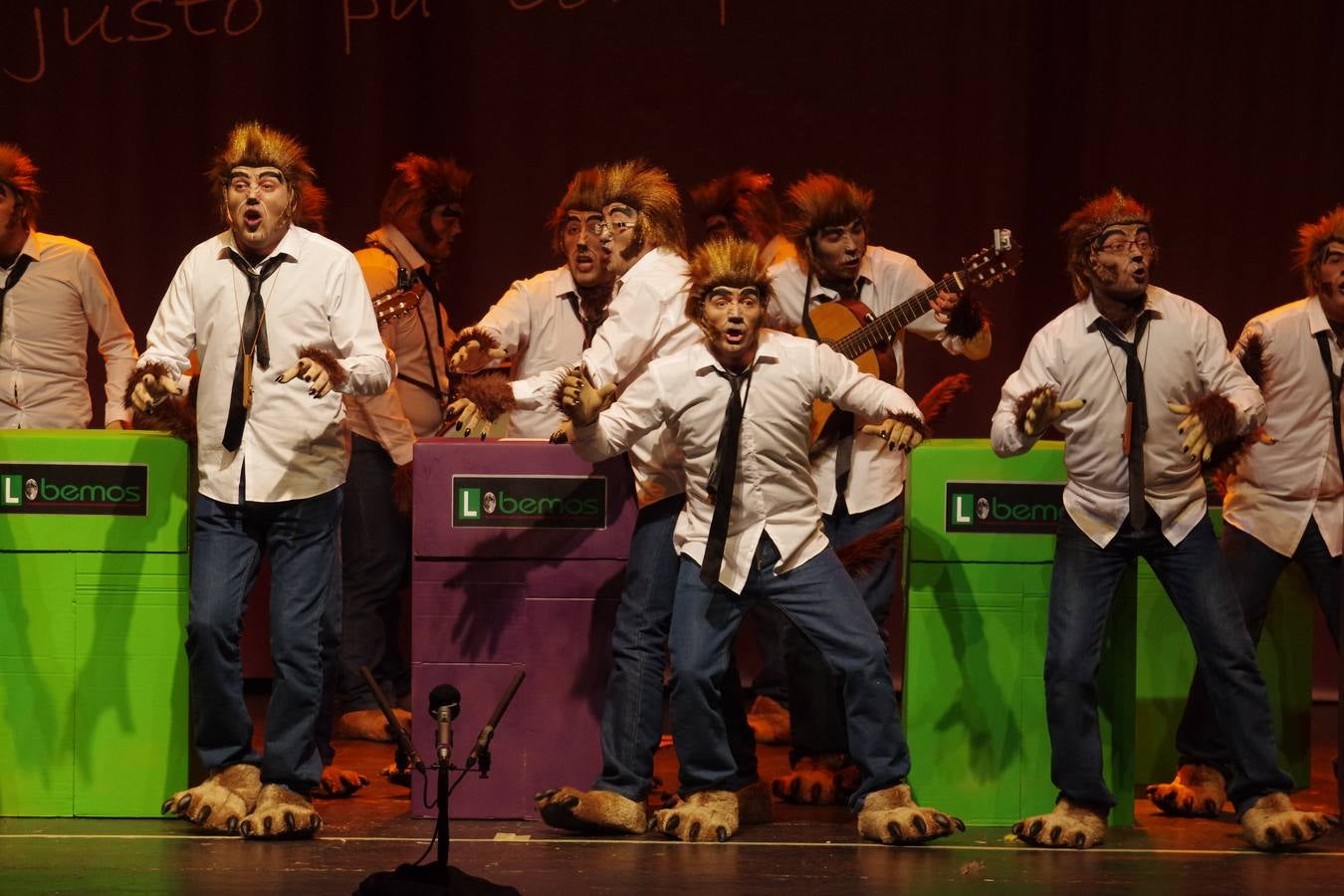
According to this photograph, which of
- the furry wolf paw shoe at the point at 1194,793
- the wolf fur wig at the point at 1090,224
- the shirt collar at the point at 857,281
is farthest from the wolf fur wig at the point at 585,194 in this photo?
the furry wolf paw shoe at the point at 1194,793

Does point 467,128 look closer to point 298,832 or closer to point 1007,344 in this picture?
point 1007,344

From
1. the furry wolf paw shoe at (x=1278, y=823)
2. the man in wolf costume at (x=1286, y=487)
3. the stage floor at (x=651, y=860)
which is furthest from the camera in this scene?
the man in wolf costume at (x=1286, y=487)

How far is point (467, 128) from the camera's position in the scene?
7461 mm

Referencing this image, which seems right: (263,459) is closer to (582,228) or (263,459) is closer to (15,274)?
(582,228)

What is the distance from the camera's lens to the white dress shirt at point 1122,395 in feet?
16.6

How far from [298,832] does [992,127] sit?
4000 millimetres

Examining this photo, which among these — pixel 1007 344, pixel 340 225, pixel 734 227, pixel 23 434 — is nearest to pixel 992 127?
pixel 1007 344

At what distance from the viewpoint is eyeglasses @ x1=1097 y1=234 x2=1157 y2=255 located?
201 inches

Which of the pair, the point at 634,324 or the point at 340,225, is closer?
the point at 634,324

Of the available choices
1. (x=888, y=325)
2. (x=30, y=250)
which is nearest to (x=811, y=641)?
(x=888, y=325)

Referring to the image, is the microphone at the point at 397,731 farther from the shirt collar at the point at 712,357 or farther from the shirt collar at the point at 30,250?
the shirt collar at the point at 30,250

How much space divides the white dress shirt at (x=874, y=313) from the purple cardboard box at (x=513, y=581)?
2.33 feet

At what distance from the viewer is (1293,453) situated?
5613 mm

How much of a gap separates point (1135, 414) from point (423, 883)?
2273mm
